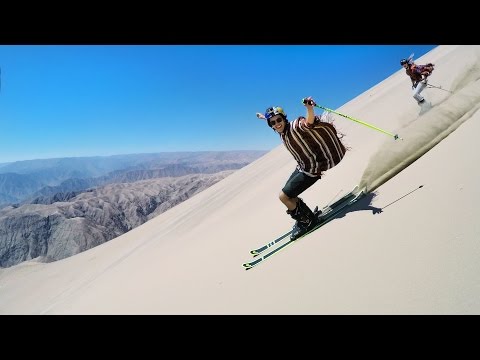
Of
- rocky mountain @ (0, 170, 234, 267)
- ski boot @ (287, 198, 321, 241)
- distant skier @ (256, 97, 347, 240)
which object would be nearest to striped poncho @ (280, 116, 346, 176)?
distant skier @ (256, 97, 347, 240)

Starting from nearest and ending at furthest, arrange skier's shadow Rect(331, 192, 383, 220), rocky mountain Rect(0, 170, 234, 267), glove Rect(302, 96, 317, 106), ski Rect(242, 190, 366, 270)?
glove Rect(302, 96, 317, 106)
skier's shadow Rect(331, 192, 383, 220)
ski Rect(242, 190, 366, 270)
rocky mountain Rect(0, 170, 234, 267)

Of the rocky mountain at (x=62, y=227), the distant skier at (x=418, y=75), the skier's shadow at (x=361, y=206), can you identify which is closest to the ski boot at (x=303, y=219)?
the skier's shadow at (x=361, y=206)

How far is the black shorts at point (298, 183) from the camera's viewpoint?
428cm

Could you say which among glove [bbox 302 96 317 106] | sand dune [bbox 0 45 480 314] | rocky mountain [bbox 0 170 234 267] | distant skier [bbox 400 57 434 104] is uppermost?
rocky mountain [bbox 0 170 234 267]

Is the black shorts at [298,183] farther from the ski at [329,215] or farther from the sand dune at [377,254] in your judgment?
the sand dune at [377,254]

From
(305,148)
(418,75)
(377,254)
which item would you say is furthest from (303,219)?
(418,75)

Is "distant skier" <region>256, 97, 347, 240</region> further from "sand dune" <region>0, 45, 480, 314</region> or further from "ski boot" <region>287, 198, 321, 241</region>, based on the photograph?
"sand dune" <region>0, 45, 480, 314</region>

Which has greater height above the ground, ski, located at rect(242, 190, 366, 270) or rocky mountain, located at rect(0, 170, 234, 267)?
rocky mountain, located at rect(0, 170, 234, 267)

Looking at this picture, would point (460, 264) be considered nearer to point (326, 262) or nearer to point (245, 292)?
point (326, 262)

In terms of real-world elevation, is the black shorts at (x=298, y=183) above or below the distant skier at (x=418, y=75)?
below

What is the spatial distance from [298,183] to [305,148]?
0.46 meters

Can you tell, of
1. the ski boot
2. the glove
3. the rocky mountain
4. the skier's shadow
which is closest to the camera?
the glove

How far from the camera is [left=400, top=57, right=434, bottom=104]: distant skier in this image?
24.2ft
